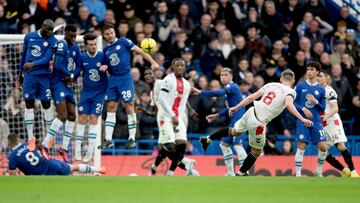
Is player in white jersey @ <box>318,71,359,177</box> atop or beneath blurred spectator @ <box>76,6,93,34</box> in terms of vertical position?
beneath

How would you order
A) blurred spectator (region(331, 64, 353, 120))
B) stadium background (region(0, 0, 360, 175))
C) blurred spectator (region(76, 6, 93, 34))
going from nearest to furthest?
stadium background (region(0, 0, 360, 175)) → blurred spectator (region(76, 6, 93, 34)) → blurred spectator (region(331, 64, 353, 120))

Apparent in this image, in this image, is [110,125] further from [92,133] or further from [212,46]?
[212,46]

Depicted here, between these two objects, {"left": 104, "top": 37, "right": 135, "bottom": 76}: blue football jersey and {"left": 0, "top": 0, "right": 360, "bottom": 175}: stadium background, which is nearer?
{"left": 104, "top": 37, "right": 135, "bottom": 76}: blue football jersey

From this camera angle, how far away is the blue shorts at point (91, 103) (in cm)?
1888

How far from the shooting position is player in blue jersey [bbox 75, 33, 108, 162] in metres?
18.7

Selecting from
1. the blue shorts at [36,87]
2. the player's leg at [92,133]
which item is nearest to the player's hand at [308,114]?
the player's leg at [92,133]

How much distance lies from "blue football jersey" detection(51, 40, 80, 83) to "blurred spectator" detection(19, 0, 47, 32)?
174 inches

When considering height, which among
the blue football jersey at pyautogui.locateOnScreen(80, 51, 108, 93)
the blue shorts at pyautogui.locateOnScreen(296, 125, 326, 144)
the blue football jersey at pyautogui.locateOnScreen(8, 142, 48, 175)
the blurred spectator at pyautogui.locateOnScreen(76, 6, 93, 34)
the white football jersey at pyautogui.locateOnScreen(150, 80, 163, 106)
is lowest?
the blue football jersey at pyautogui.locateOnScreen(8, 142, 48, 175)

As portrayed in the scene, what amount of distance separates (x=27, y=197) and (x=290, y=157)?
10148mm

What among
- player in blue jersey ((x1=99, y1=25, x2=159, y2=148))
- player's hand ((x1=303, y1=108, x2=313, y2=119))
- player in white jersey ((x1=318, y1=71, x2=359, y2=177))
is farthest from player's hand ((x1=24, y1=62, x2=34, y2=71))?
player in white jersey ((x1=318, y1=71, x2=359, y2=177))

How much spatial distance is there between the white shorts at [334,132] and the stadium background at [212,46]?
1.62m

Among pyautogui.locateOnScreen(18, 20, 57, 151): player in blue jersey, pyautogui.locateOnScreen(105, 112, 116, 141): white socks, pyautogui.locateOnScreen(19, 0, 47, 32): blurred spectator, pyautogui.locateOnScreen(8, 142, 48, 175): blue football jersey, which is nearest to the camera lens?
pyautogui.locateOnScreen(8, 142, 48, 175): blue football jersey

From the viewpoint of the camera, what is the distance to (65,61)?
18.3m

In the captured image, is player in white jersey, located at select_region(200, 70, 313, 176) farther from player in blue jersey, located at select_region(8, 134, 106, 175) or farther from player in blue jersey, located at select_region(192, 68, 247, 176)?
player in blue jersey, located at select_region(8, 134, 106, 175)
